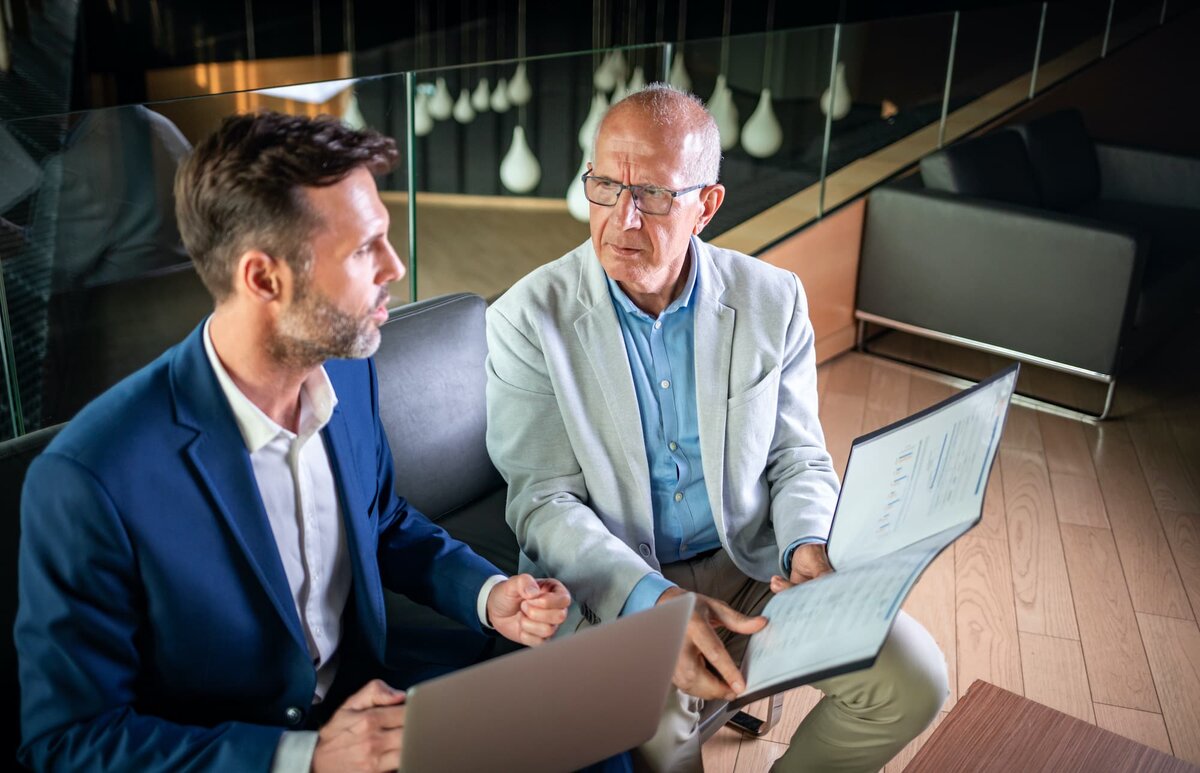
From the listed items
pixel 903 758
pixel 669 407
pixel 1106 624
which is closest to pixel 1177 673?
pixel 1106 624

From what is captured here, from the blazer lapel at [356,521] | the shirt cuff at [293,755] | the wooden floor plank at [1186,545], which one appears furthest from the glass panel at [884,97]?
the shirt cuff at [293,755]

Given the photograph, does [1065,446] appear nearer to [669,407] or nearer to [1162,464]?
[1162,464]

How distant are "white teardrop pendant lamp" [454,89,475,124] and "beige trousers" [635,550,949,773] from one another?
163 centimetres

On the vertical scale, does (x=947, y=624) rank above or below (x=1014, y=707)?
below

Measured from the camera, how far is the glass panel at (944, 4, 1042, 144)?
4.28 meters

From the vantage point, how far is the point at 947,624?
2.38 meters

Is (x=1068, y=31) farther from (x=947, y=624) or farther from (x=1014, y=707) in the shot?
(x=1014, y=707)

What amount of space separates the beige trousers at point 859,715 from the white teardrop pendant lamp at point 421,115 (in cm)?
143

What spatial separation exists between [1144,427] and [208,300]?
279 centimetres

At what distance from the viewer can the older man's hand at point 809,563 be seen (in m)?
1.56

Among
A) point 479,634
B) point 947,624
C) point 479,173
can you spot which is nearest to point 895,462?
point 479,634

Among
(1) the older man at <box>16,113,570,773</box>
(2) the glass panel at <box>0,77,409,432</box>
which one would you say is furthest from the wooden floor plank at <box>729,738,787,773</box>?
(2) the glass panel at <box>0,77,409,432</box>

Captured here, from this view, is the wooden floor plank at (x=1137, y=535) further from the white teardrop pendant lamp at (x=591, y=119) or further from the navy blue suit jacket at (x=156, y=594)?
A: the navy blue suit jacket at (x=156, y=594)

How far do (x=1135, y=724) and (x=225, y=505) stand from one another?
1.78 m
